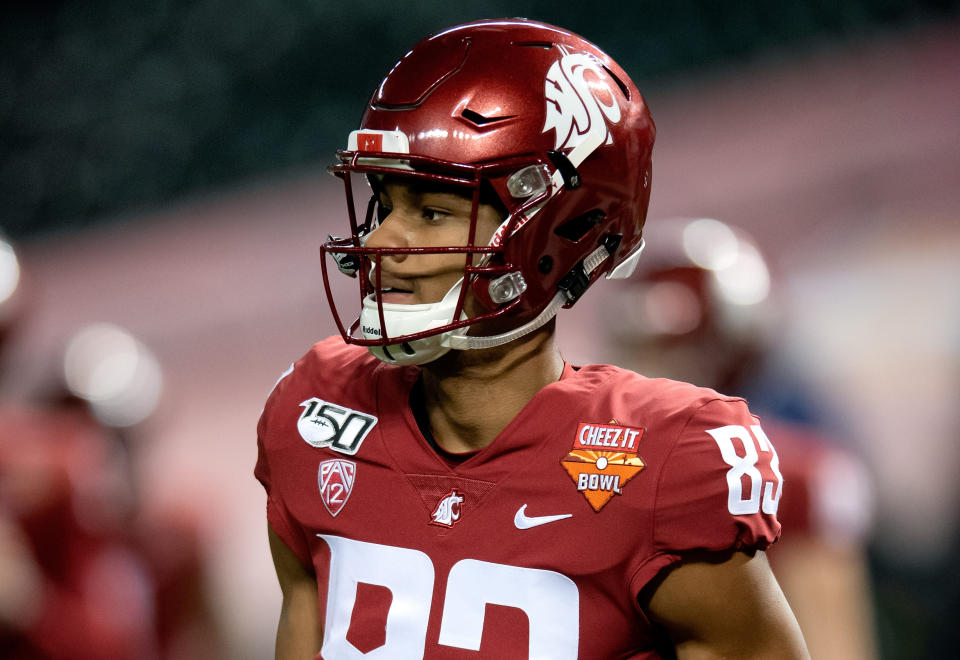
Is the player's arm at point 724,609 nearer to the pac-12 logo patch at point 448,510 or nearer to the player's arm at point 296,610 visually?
the pac-12 logo patch at point 448,510

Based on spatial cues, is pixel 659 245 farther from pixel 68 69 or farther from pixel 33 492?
pixel 68 69

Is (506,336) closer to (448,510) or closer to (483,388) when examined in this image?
(483,388)

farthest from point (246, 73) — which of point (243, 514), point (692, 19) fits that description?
point (243, 514)

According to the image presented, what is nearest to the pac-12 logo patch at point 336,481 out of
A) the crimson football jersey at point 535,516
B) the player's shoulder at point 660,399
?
the crimson football jersey at point 535,516

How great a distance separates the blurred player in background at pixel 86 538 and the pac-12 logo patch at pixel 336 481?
1.10m

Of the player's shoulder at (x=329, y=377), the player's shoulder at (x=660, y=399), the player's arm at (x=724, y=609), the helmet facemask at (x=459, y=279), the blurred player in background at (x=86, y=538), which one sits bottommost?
the blurred player in background at (x=86, y=538)

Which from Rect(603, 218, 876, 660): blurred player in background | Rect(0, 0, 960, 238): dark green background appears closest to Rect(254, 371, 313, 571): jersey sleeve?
Rect(603, 218, 876, 660): blurred player in background

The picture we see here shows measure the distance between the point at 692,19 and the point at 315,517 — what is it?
4238 mm

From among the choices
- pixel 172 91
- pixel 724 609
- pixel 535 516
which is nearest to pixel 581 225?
pixel 535 516

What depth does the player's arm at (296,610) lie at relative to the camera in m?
1.53

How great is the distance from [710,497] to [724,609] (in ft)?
0.42

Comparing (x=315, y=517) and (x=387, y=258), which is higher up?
(x=387, y=258)

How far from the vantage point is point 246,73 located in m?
5.63

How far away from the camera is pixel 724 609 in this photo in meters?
1.22
